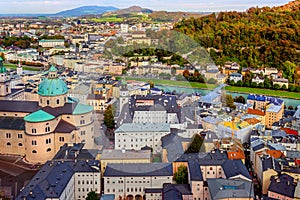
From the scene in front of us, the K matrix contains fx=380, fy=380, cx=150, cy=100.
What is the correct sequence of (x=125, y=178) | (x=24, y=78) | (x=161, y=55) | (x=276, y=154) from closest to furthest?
(x=125, y=178) < (x=276, y=154) < (x=161, y=55) < (x=24, y=78)

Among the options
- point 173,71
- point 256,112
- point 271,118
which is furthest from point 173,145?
point 173,71

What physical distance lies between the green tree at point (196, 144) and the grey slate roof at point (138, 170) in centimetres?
94

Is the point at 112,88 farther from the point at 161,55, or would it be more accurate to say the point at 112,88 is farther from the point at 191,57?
the point at 191,57

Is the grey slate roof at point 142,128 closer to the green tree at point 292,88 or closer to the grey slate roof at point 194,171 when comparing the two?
the grey slate roof at point 194,171

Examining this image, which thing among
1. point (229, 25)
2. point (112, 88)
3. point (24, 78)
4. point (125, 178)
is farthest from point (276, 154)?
point (229, 25)

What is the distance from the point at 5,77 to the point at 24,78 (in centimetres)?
422

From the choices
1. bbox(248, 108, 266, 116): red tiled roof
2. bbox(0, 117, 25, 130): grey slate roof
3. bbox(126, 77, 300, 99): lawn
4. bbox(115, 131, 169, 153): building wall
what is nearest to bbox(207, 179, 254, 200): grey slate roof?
bbox(115, 131, 169, 153): building wall

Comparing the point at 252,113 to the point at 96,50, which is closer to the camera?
the point at 252,113

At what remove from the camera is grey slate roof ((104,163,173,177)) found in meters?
5.15

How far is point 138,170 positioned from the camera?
17.1ft

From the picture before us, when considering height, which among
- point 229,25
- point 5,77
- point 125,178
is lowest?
point 125,178

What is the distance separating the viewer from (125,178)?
5129 millimetres

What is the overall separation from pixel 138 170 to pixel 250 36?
14.2 metres

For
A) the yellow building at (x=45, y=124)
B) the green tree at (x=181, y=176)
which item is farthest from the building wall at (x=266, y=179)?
the yellow building at (x=45, y=124)
